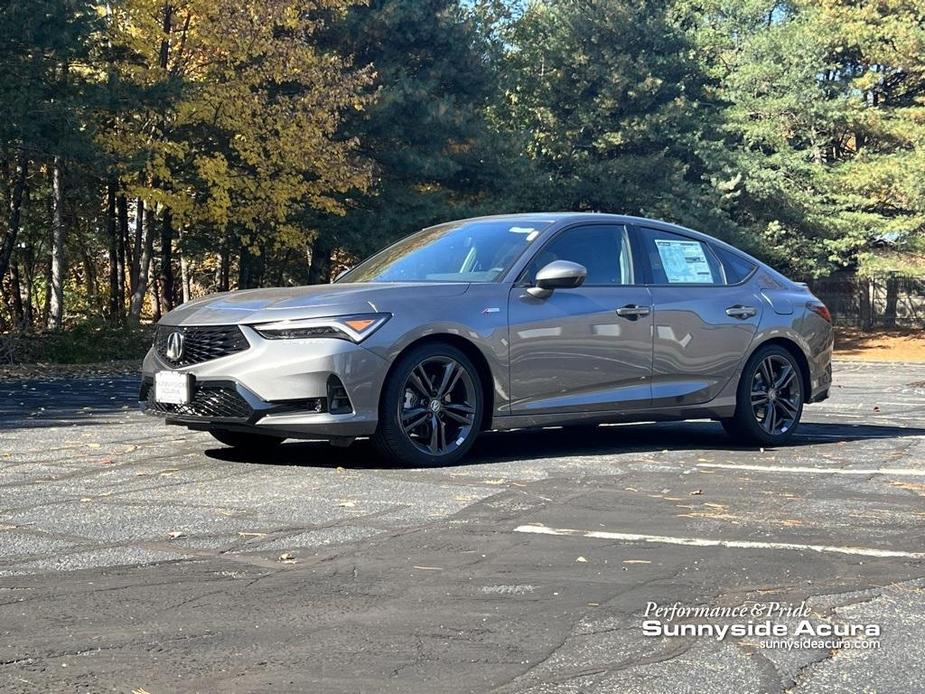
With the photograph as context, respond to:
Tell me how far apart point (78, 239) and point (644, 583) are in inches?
1074

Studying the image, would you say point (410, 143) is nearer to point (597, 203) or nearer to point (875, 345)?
point (597, 203)

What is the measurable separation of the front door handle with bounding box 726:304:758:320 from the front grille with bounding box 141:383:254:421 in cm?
362

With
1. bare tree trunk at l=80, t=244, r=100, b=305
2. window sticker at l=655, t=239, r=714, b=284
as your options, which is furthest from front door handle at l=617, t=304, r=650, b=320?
bare tree trunk at l=80, t=244, r=100, b=305

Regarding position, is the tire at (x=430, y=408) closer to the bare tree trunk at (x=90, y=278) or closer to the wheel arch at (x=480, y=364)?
the wheel arch at (x=480, y=364)

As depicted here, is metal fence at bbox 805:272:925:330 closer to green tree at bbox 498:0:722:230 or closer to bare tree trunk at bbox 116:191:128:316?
green tree at bbox 498:0:722:230

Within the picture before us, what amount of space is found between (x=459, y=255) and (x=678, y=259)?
5.52 feet

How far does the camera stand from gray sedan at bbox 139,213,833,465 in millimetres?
7199

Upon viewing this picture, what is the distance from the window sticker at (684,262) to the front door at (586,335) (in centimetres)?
33

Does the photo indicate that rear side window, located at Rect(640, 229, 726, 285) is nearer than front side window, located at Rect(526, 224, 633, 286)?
No

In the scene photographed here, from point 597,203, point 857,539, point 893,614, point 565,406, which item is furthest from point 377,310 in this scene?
point 597,203

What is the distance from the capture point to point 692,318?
8688 mm

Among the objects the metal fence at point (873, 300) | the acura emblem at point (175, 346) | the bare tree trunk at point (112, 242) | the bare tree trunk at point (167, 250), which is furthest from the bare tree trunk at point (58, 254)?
the metal fence at point (873, 300)

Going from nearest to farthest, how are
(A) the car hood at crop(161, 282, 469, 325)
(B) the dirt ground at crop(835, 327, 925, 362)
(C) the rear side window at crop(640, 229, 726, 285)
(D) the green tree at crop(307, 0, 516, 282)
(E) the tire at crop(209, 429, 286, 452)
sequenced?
(A) the car hood at crop(161, 282, 469, 325)
(E) the tire at crop(209, 429, 286, 452)
(C) the rear side window at crop(640, 229, 726, 285)
(D) the green tree at crop(307, 0, 516, 282)
(B) the dirt ground at crop(835, 327, 925, 362)

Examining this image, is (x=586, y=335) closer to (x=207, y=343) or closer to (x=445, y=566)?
(x=207, y=343)
